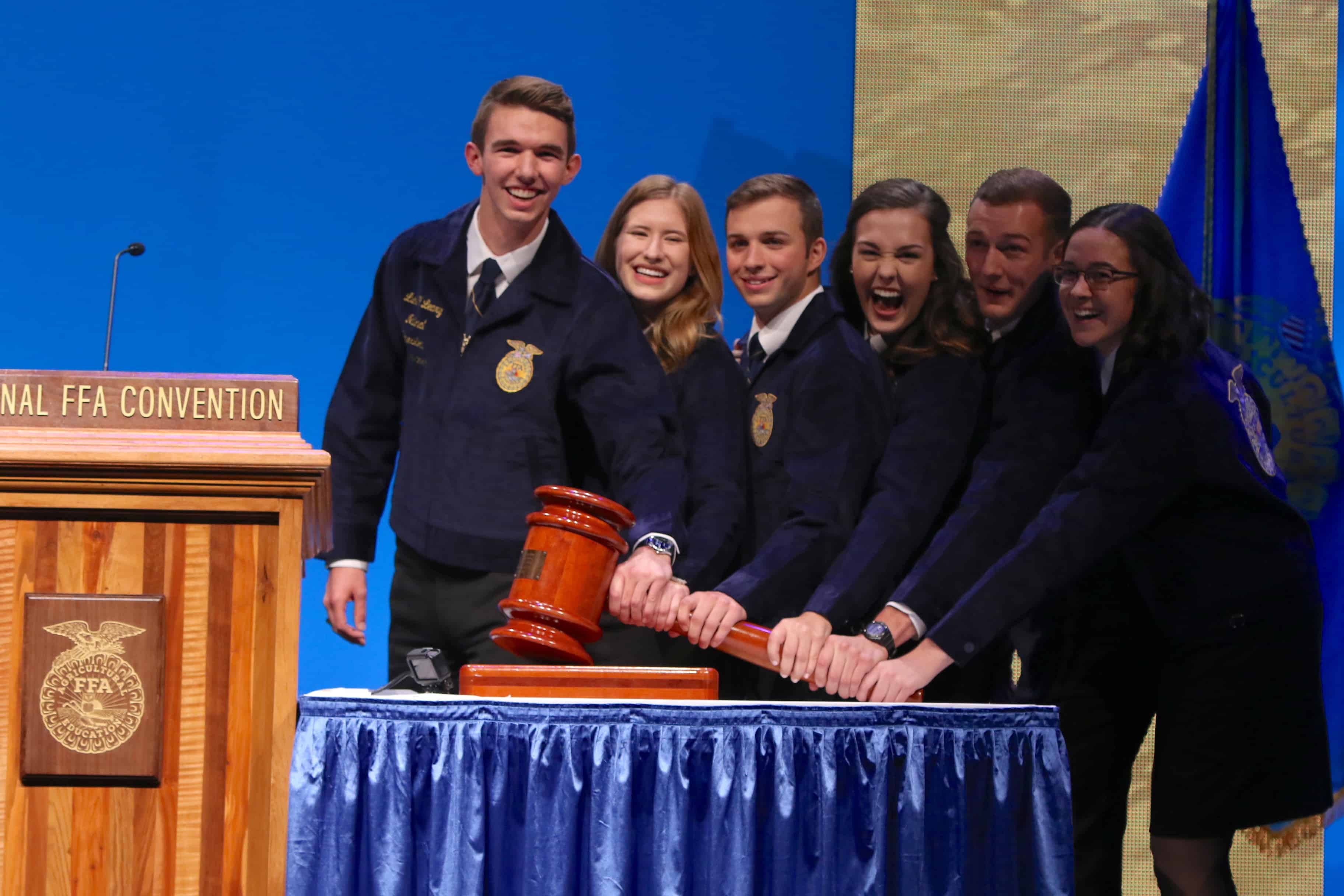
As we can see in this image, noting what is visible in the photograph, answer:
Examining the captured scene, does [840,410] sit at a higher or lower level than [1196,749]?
higher

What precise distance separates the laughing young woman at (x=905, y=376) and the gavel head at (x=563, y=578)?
597mm

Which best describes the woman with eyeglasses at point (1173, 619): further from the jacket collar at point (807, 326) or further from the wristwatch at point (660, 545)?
the jacket collar at point (807, 326)

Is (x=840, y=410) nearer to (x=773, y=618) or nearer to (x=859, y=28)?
(x=773, y=618)

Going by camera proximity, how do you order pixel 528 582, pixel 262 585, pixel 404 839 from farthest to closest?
1. pixel 528 582
2. pixel 404 839
3. pixel 262 585

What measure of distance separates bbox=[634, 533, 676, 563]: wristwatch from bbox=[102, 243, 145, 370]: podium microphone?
4.01 feet

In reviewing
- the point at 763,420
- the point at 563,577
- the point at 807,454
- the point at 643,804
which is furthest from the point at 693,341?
the point at 643,804

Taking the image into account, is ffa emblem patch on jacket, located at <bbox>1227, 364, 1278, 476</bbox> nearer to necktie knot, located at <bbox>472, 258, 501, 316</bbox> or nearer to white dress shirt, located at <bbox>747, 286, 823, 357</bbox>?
white dress shirt, located at <bbox>747, 286, 823, 357</bbox>

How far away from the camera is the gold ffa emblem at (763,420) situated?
3.31 metres

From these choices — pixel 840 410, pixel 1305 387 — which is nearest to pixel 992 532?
pixel 840 410

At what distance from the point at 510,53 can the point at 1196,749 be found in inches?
96.1

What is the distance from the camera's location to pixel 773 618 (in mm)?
3207

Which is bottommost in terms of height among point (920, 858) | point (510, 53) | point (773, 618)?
point (920, 858)

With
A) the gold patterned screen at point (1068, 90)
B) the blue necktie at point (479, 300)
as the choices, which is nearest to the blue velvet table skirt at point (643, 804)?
the blue necktie at point (479, 300)

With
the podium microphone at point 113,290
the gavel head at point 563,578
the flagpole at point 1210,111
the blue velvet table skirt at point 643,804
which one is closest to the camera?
the blue velvet table skirt at point 643,804
